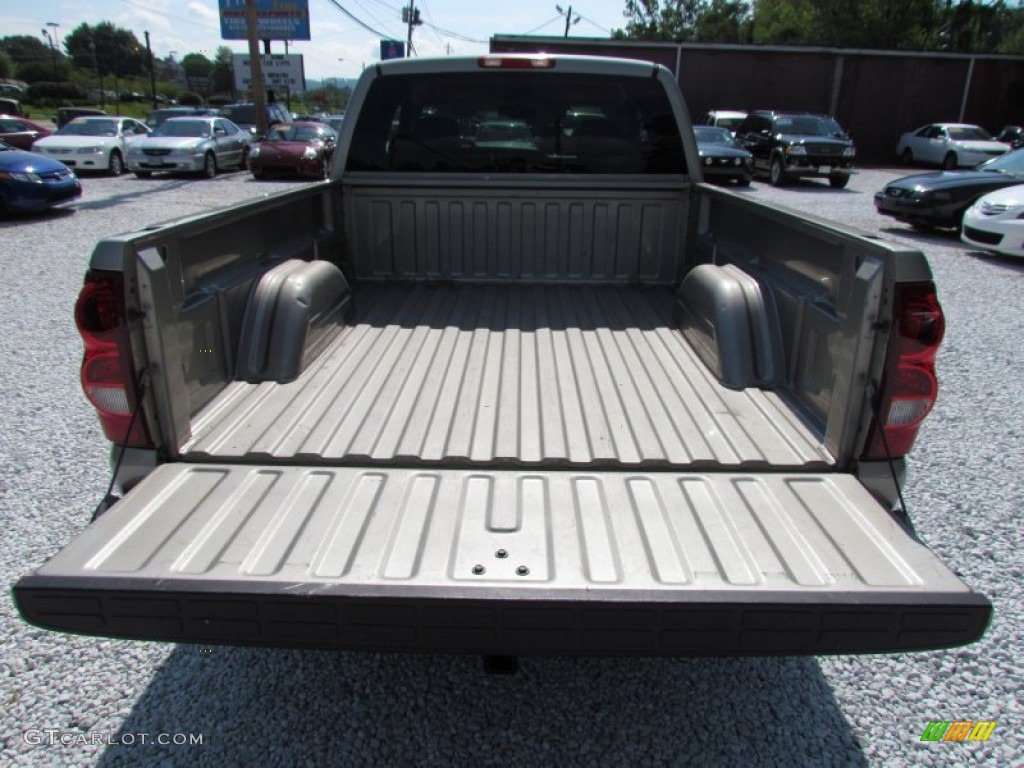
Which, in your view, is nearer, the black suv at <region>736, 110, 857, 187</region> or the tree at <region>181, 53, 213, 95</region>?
the black suv at <region>736, 110, 857, 187</region>

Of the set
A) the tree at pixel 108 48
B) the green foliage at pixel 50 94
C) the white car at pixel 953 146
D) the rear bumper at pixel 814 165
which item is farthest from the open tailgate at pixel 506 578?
the tree at pixel 108 48

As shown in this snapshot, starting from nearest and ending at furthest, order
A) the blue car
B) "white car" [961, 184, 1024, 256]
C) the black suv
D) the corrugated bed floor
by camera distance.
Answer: the corrugated bed floor, "white car" [961, 184, 1024, 256], the blue car, the black suv

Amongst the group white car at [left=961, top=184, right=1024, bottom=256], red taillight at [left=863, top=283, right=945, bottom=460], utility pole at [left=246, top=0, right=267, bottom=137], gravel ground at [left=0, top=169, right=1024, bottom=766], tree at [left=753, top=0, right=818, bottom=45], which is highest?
tree at [left=753, top=0, right=818, bottom=45]

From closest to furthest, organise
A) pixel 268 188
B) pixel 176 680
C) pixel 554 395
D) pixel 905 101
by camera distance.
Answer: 1. pixel 176 680
2. pixel 554 395
3. pixel 268 188
4. pixel 905 101

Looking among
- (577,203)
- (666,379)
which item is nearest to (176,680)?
(666,379)

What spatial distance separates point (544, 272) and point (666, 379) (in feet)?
5.42

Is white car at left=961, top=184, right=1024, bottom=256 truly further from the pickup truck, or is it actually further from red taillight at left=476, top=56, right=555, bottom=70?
red taillight at left=476, top=56, right=555, bottom=70

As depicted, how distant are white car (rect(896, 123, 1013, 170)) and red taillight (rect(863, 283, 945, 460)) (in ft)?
83.7

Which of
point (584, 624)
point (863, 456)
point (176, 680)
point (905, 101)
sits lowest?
point (176, 680)

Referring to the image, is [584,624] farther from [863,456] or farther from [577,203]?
[577,203]

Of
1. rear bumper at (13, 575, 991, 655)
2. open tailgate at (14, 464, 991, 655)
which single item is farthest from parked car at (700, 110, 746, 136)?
rear bumper at (13, 575, 991, 655)

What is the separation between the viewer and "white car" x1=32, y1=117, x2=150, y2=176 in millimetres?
18703

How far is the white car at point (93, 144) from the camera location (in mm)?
18703

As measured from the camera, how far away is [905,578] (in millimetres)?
1849
